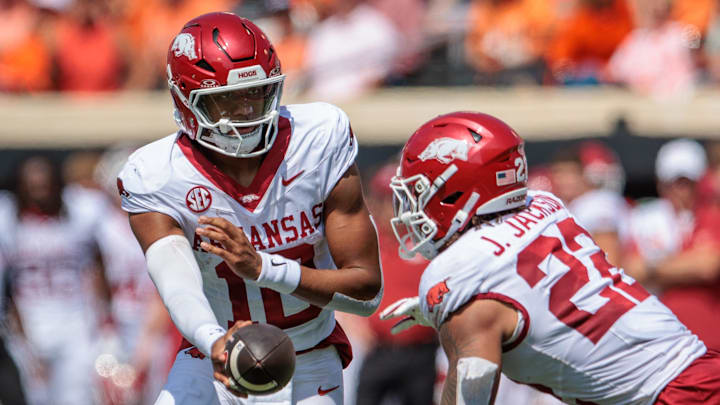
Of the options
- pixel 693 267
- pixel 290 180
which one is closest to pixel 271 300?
pixel 290 180

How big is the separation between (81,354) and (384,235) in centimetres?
227

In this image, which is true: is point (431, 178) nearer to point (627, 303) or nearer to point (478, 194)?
point (478, 194)

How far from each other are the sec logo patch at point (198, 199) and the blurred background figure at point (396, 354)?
3461mm

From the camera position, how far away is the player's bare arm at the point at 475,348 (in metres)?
3.25

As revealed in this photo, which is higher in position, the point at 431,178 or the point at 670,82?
the point at 431,178

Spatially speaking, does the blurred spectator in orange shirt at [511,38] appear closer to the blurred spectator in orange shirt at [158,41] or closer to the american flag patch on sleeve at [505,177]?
the blurred spectator in orange shirt at [158,41]

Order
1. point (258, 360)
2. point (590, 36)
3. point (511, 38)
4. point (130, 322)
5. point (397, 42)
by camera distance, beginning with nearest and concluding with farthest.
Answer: point (258, 360) < point (130, 322) < point (590, 36) < point (511, 38) < point (397, 42)

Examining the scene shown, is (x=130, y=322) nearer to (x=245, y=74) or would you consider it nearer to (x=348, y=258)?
(x=348, y=258)

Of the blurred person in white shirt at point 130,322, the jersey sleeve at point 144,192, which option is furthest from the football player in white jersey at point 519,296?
the blurred person in white shirt at point 130,322

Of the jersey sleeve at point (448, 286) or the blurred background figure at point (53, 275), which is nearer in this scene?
the jersey sleeve at point (448, 286)

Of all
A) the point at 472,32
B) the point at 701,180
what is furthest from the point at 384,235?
the point at 472,32

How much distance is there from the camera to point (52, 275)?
26.1 ft

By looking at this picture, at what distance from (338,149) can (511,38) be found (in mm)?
5352

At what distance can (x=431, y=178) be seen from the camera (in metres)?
3.66
